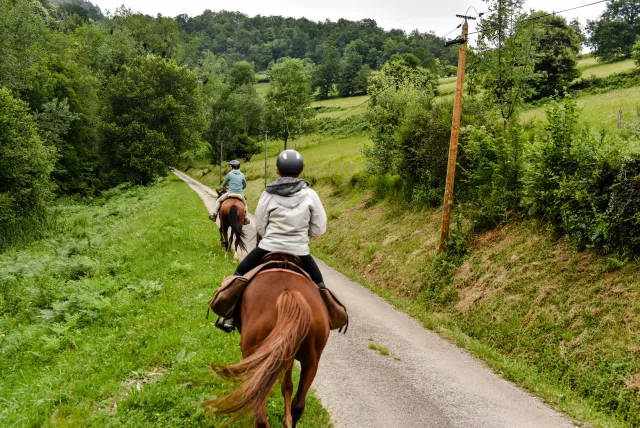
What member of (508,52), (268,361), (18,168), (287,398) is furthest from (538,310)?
(18,168)

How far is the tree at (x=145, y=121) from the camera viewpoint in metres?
43.4

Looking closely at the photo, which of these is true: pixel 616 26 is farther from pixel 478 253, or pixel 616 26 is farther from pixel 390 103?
pixel 478 253

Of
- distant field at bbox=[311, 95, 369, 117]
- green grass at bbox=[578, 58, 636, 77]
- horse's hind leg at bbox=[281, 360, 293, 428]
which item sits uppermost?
green grass at bbox=[578, 58, 636, 77]

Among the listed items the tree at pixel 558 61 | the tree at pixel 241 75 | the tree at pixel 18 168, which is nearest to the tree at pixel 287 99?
the tree at pixel 241 75

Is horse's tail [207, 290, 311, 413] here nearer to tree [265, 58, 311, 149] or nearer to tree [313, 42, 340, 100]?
tree [265, 58, 311, 149]

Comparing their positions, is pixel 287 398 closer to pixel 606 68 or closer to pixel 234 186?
pixel 234 186

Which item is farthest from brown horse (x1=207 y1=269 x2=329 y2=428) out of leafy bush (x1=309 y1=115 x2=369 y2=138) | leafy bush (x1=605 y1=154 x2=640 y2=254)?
leafy bush (x1=309 y1=115 x2=369 y2=138)

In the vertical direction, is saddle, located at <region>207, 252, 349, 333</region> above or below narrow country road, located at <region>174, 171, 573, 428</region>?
above

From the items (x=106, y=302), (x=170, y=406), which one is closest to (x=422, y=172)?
(x=106, y=302)

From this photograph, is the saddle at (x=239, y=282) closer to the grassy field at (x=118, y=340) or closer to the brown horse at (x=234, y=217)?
the grassy field at (x=118, y=340)

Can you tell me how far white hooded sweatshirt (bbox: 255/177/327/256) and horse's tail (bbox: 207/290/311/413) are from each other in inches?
38.5

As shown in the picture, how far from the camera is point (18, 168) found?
971 inches

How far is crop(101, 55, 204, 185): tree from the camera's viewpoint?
43.4 metres

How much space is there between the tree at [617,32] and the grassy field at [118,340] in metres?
62.3
